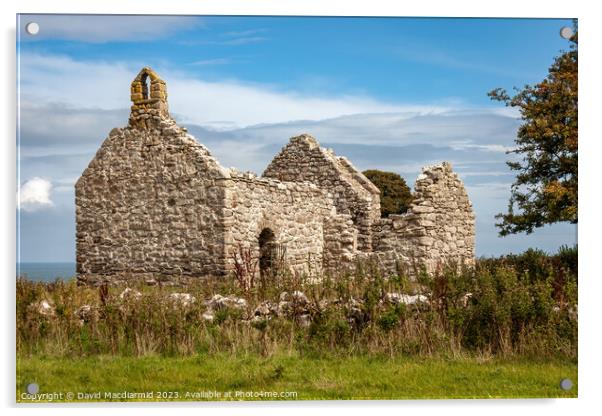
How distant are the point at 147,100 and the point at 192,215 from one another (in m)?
2.98

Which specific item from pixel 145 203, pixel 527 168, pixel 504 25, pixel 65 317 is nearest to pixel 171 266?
pixel 145 203

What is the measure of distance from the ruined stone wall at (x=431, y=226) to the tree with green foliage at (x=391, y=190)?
1181 centimetres

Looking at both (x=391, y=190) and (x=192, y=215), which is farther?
(x=391, y=190)

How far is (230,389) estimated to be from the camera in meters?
9.03

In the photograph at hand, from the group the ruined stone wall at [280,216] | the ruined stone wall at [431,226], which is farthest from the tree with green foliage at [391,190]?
the ruined stone wall at [280,216]

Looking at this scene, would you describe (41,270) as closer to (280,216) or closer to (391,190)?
(280,216)

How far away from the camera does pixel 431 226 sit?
20.4 m

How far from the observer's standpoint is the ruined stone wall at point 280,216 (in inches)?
680

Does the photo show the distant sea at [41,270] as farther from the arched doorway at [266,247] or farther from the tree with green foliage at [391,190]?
the tree with green foliage at [391,190]

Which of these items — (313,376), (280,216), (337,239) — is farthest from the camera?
(337,239)

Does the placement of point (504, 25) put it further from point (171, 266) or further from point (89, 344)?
point (171, 266)

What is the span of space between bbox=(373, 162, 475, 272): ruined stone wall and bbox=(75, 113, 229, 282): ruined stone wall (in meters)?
5.37

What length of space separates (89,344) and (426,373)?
4.53 metres

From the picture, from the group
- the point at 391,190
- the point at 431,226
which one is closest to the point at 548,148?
the point at 431,226
